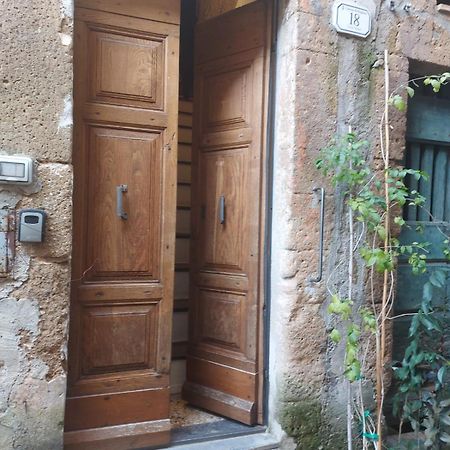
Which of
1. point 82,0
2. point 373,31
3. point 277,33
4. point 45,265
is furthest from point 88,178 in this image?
point 373,31

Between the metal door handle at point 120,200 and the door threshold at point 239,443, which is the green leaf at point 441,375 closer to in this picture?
the door threshold at point 239,443

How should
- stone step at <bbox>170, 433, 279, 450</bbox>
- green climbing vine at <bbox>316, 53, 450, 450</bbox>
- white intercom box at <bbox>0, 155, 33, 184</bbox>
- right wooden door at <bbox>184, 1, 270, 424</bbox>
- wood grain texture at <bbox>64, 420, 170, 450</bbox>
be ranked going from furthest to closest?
right wooden door at <bbox>184, 1, 270, 424</bbox> → stone step at <bbox>170, 433, 279, 450</bbox> → green climbing vine at <bbox>316, 53, 450, 450</bbox> → wood grain texture at <bbox>64, 420, 170, 450</bbox> → white intercom box at <bbox>0, 155, 33, 184</bbox>

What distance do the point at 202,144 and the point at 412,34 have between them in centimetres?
148

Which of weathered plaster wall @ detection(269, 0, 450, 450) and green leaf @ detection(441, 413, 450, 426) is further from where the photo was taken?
weathered plaster wall @ detection(269, 0, 450, 450)

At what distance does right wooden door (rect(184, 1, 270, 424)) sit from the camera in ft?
10.9

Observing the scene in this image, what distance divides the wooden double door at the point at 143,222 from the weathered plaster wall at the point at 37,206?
0.75 feet

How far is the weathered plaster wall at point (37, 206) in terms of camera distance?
8.29 feet

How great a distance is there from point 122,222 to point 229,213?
2.50ft

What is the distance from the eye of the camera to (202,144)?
369 centimetres

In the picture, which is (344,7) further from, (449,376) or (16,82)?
(449,376)

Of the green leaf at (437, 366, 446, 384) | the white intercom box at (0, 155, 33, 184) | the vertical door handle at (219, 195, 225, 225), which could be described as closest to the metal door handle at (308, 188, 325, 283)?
the vertical door handle at (219, 195, 225, 225)

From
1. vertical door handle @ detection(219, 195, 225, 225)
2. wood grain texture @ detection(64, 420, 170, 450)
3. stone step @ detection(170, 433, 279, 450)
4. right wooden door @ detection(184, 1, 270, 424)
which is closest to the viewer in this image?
wood grain texture @ detection(64, 420, 170, 450)

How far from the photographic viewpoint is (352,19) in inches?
129

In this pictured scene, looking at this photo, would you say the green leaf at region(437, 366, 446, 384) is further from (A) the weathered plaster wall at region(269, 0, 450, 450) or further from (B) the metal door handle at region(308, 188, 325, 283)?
(B) the metal door handle at region(308, 188, 325, 283)
